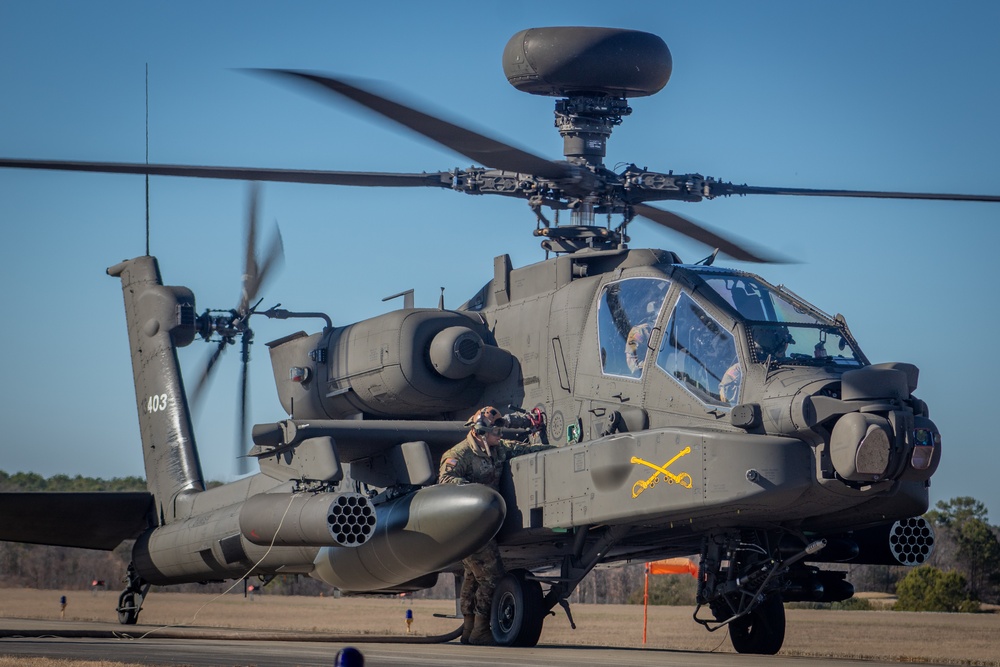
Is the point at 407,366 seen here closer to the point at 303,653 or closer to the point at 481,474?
the point at 481,474

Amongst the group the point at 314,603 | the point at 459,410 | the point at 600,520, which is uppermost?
the point at 459,410

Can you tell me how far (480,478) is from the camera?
1369 centimetres

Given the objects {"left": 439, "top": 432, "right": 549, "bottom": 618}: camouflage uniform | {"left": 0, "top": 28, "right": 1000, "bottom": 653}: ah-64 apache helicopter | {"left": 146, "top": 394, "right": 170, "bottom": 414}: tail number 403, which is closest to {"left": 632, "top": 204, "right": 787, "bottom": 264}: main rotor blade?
{"left": 0, "top": 28, "right": 1000, "bottom": 653}: ah-64 apache helicopter

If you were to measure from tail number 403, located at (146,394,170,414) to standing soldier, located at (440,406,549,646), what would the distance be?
660cm

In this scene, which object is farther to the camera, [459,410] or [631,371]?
[459,410]

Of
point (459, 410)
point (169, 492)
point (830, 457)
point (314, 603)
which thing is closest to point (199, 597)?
point (314, 603)

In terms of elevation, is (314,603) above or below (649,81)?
below

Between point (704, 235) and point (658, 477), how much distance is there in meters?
4.53

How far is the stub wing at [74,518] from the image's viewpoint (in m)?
17.2

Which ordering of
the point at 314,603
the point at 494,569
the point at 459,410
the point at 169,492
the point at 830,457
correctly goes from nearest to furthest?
the point at 830,457, the point at 494,569, the point at 459,410, the point at 169,492, the point at 314,603

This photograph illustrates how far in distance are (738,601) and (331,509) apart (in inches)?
156

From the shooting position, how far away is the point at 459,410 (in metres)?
15.2

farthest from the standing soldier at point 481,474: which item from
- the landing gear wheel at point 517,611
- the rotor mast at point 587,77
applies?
the rotor mast at point 587,77

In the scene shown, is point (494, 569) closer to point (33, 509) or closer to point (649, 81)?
point (649, 81)
